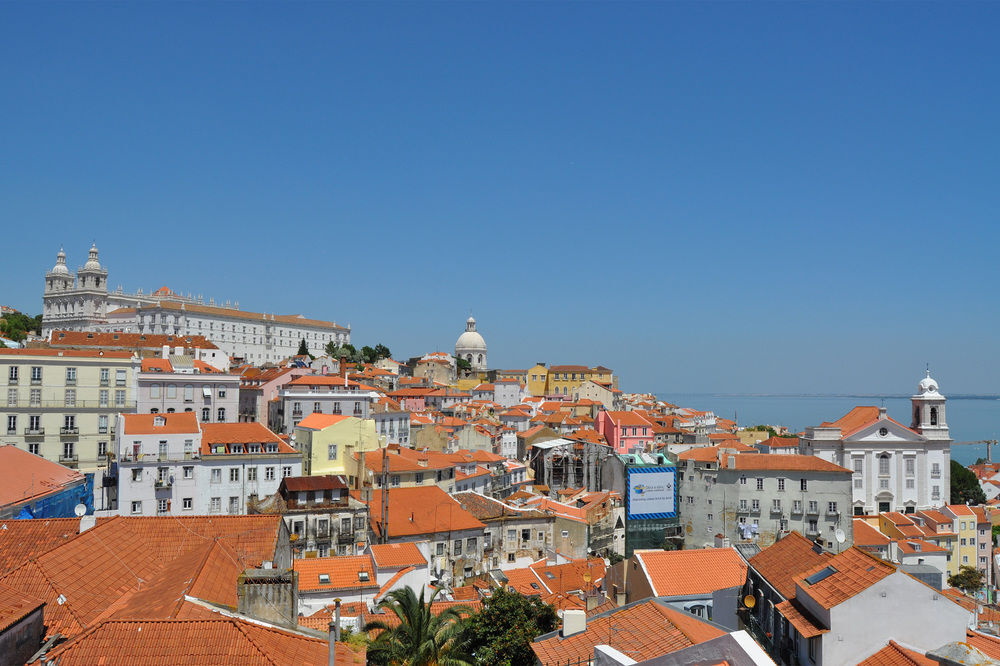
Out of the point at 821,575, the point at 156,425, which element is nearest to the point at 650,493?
the point at 156,425

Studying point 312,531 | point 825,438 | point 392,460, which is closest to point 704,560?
point 312,531

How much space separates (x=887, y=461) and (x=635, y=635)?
58375 millimetres

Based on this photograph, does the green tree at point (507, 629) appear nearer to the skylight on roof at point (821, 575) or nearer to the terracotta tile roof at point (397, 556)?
the skylight on roof at point (821, 575)

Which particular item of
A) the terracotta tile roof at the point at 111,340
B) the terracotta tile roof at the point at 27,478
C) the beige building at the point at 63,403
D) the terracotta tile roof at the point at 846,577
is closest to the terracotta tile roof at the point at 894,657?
the terracotta tile roof at the point at 846,577

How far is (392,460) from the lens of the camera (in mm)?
47156

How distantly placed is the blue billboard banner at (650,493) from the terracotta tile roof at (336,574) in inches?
1041

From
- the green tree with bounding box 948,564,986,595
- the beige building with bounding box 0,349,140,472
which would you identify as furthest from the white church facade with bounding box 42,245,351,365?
the green tree with bounding box 948,564,986,595

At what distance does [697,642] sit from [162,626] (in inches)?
324

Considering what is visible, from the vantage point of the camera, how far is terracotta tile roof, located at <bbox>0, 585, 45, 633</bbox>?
10836mm

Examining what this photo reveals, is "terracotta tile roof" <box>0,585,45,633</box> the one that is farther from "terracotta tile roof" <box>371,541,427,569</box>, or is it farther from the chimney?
"terracotta tile roof" <box>371,541,427,569</box>

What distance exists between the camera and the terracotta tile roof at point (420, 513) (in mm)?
39188

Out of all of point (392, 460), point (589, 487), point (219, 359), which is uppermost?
point (219, 359)

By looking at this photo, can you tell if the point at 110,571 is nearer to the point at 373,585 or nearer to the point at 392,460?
the point at 373,585

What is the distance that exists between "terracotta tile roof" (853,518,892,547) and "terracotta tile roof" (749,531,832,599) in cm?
3352
